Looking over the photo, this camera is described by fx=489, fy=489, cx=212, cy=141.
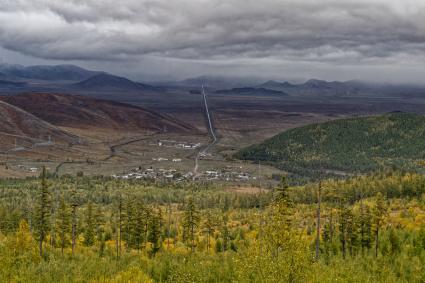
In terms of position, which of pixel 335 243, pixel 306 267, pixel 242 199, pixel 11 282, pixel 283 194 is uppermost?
pixel 283 194

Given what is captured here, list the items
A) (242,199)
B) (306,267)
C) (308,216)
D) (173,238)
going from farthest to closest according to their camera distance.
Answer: (242,199) < (308,216) < (173,238) < (306,267)

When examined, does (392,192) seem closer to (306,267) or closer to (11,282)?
(306,267)

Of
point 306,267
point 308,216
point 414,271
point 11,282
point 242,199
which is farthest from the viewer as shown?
point 242,199

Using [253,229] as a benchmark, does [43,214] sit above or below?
above

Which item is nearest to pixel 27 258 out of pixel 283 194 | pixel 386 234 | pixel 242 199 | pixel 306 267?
pixel 283 194

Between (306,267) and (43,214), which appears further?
(43,214)

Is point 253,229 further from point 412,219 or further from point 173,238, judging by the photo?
point 412,219
